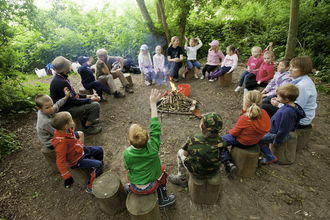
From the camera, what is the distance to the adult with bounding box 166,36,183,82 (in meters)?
7.36

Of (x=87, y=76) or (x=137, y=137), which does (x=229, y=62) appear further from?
(x=137, y=137)

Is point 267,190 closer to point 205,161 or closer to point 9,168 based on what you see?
point 205,161

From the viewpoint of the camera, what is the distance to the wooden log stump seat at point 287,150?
123 inches

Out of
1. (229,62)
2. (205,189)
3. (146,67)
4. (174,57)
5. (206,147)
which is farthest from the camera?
(174,57)

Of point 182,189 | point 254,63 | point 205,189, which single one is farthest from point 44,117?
point 254,63

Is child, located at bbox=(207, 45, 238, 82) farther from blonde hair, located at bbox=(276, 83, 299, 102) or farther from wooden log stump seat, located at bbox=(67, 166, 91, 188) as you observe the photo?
wooden log stump seat, located at bbox=(67, 166, 91, 188)

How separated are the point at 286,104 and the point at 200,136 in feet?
6.17

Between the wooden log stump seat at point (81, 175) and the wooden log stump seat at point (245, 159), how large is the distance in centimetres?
276

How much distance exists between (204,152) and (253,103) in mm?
1319

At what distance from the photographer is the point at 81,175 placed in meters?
3.01

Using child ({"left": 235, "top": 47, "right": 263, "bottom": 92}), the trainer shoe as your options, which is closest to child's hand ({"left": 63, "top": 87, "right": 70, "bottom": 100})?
the trainer shoe

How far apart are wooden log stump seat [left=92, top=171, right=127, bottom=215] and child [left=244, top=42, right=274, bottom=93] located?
5177 mm

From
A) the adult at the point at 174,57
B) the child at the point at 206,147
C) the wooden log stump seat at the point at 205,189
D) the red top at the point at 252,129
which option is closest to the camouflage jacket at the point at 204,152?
the child at the point at 206,147

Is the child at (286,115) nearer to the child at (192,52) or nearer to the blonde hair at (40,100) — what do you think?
the blonde hair at (40,100)
